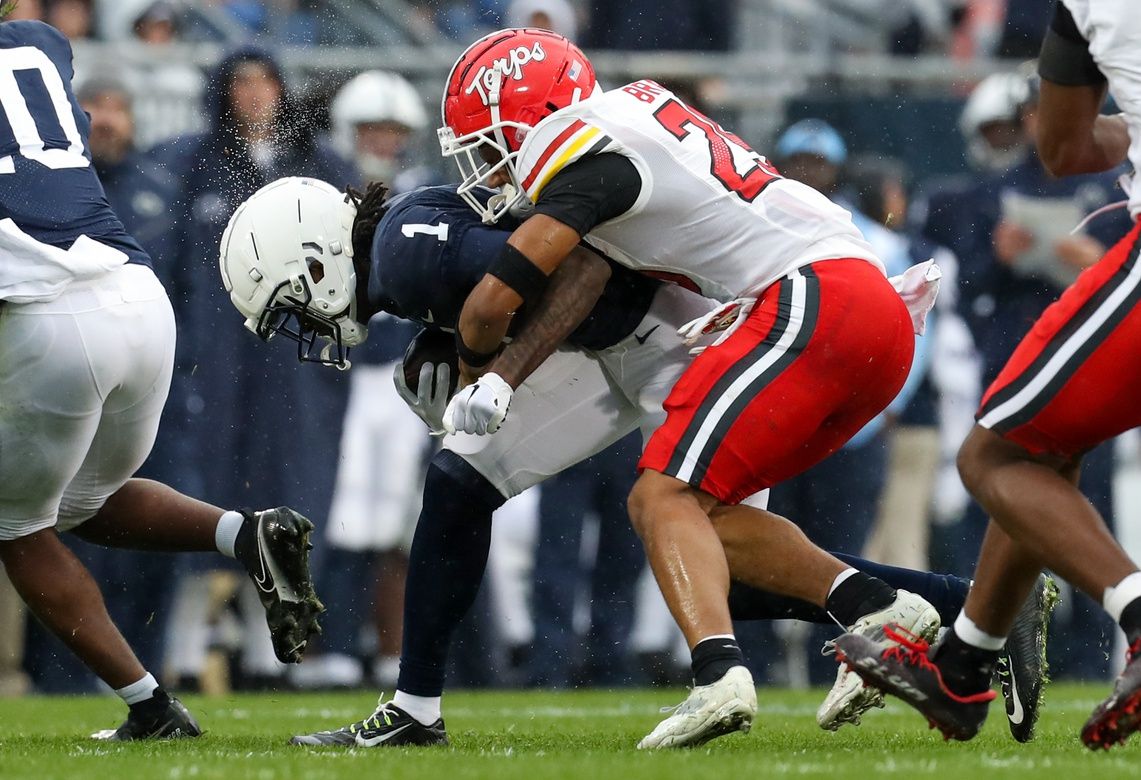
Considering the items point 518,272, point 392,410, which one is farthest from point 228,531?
point 392,410

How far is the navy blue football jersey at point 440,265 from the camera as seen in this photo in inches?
172

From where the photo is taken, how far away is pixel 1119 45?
11.7 ft

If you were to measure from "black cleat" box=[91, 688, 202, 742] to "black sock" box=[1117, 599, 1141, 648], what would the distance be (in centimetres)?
232

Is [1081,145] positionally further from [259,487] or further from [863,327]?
[259,487]

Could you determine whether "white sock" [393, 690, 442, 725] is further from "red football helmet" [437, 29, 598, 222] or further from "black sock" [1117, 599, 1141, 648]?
"black sock" [1117, 599, 1141, 648]

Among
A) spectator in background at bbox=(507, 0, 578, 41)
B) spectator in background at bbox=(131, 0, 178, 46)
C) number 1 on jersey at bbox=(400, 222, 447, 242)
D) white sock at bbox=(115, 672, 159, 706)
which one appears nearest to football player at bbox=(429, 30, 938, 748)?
number 1 on jersey at bbox=(400, 222, 447, 242)

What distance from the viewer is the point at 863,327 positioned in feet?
13.9

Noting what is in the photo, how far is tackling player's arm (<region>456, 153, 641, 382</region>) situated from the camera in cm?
411

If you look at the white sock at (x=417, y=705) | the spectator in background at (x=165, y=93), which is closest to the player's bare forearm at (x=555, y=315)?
the white sock at (x=417, y=705)

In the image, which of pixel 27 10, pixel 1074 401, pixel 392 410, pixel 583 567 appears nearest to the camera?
pixel 1074 401

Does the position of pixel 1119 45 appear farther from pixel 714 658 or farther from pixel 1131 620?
pixel 714 658

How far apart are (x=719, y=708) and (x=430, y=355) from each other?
127 centimetres

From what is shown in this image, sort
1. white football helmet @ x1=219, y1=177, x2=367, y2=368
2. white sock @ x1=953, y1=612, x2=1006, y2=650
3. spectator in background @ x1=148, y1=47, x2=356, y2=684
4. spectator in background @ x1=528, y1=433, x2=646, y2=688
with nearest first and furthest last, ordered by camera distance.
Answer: white sock @ x1=953, y1=612, x2=1006, y2=650 < white football helmet @ x1=219, y1=177, x2=367, y2=368 < spectator in background @ x1=148, y1=47, x2=356, y2=684 < spectator in background @ x1=528, y1=433, x2=646, y2=688

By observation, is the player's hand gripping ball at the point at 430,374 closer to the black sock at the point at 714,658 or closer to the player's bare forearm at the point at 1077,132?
the black sock at the point at 714,658
